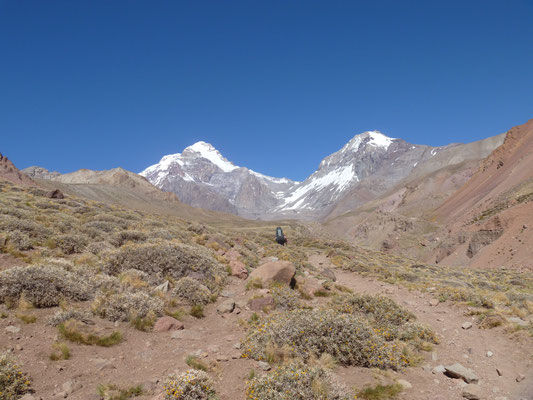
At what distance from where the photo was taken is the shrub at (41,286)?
7582mm

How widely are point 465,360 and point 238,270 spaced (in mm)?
9026

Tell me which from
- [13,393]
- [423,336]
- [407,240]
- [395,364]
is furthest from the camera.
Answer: [407,240]

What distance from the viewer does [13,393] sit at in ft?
15.9

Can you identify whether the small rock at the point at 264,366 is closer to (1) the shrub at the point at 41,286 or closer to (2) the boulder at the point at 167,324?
(2) the boulder at the point at 167,324

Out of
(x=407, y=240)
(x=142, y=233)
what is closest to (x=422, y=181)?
(x=407, y=240)

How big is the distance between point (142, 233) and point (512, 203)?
45.0 metres

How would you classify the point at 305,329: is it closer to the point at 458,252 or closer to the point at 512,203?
the point at 458,252

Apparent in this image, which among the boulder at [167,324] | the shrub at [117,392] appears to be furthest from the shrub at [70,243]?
the shrub at [117,392]

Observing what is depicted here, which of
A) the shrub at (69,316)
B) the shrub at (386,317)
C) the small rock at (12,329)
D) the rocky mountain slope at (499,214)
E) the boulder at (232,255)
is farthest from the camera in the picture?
the rocky mountain slope at (499,214)

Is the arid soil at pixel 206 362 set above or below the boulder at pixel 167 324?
below

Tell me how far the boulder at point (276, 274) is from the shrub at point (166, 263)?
67.0 inches

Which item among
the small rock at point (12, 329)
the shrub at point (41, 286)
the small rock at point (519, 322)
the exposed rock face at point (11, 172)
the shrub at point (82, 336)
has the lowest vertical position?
the small rock at point (519, 322)

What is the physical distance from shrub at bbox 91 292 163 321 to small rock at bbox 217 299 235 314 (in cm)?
209

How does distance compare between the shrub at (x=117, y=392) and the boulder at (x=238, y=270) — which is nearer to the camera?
the shrub at (x=117, y=392)
